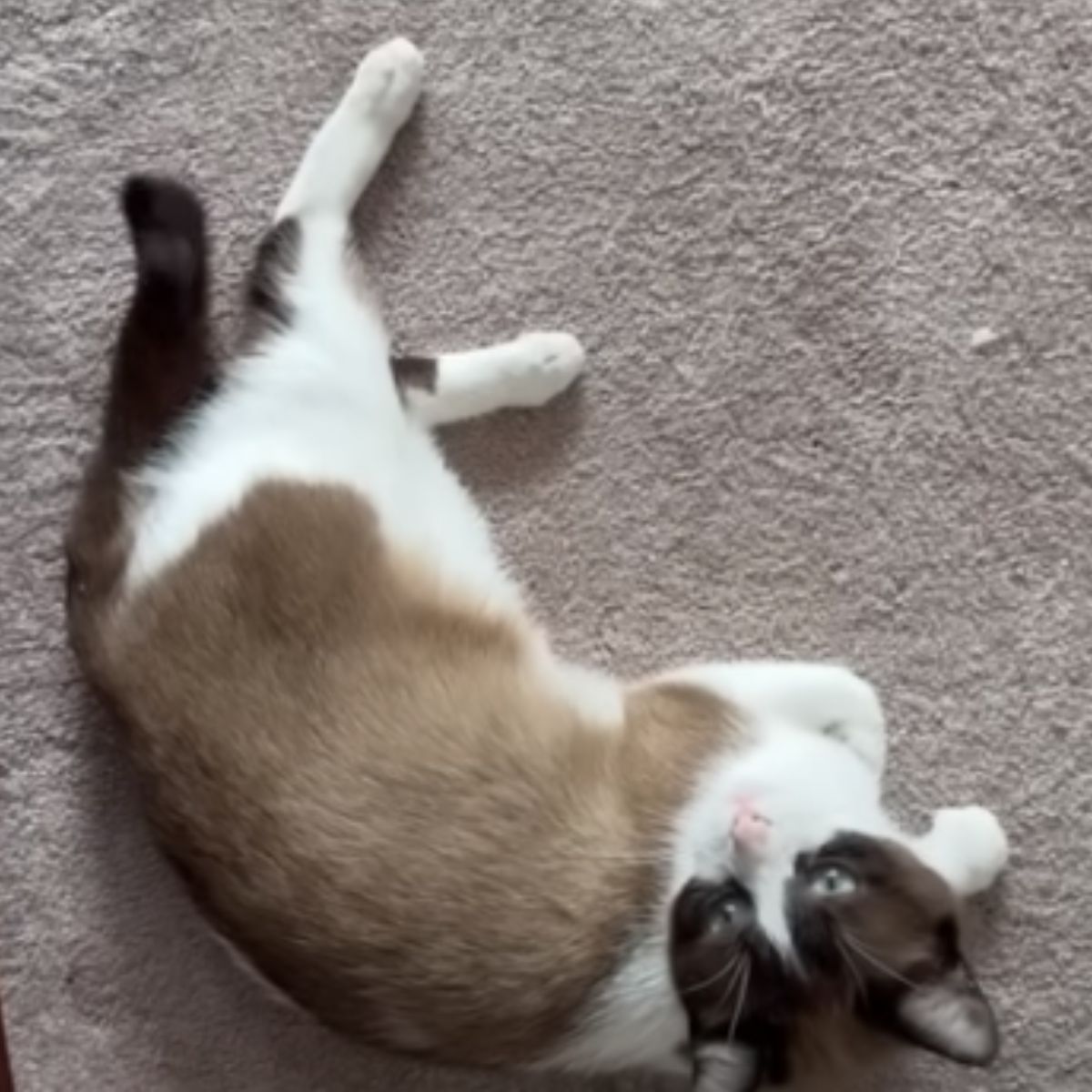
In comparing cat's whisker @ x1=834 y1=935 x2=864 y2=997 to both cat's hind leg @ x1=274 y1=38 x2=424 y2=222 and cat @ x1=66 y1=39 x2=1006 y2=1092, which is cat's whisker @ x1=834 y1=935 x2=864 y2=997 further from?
cat's hind leg @ x1=274 y1=38 x2=424 y2=222

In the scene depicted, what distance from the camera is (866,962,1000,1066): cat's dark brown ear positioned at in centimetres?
158

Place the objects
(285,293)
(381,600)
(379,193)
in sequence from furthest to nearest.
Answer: (379,193) < (285,293) < (381,600)

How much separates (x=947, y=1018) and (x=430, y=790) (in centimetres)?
47

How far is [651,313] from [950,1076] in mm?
805

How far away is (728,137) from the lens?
187cm

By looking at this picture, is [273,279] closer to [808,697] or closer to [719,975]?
[808,697]

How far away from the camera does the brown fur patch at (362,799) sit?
160 cm

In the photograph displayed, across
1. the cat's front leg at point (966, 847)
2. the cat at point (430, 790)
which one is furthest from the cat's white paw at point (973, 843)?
the cat at point (430, 790)

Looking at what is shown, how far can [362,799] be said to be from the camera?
5.26ft

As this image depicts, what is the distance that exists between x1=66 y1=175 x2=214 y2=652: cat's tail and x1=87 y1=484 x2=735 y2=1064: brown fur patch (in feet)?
0.24

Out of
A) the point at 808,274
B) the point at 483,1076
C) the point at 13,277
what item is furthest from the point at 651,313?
the point at 483,1076

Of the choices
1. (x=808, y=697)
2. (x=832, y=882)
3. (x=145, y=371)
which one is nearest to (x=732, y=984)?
(x=832, y=882)

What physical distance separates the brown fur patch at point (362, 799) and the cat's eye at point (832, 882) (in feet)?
0.45

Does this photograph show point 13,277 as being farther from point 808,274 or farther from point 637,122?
point 808,274
